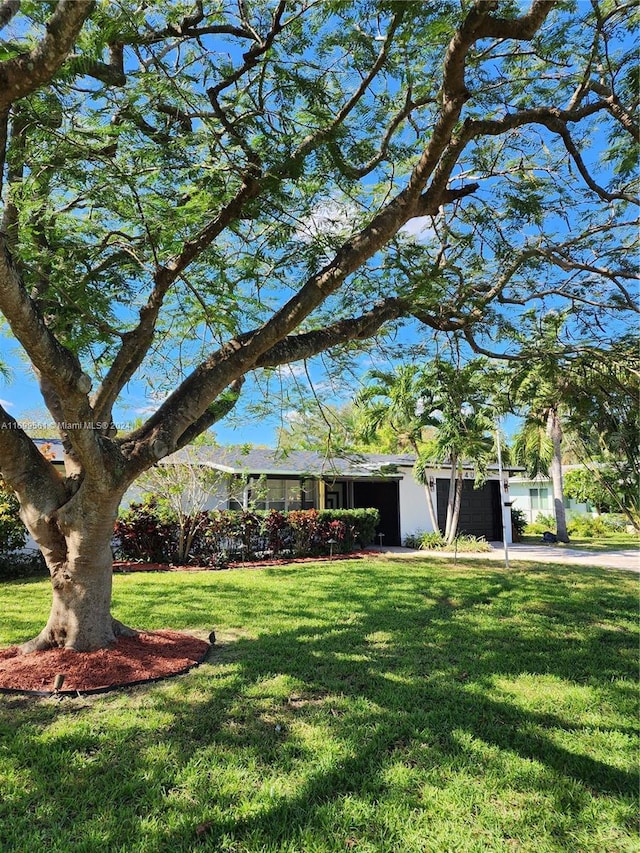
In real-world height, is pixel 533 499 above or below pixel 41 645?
above

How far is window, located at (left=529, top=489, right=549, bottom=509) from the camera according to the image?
31.1 metres

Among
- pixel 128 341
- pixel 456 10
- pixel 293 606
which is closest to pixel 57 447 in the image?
pixel 293 606

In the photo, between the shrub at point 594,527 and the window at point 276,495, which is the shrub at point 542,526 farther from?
the window at point 276,495

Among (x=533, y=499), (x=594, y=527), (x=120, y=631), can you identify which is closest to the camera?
(x=120, y=631)

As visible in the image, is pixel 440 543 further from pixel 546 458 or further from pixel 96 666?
pixel 96 666

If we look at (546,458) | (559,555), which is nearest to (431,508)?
(559,555)

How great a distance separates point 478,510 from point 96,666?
1923 centimetres

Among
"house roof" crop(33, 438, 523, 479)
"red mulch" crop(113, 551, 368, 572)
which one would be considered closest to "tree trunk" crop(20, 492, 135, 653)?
"house roof" crop(33, 438, 523, 479)

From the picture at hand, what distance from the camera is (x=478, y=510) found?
858 inches

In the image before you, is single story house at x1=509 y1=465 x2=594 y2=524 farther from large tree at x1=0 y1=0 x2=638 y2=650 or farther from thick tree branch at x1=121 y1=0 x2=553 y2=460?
thick tree branch at x1=121 y1=0 x2=553 y2=460

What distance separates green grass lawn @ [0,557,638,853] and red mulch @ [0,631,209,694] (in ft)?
0.66

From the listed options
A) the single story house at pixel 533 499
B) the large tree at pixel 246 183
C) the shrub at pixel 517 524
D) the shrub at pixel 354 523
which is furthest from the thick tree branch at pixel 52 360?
the single story house at pixel 533 499

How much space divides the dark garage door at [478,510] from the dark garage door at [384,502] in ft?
6.87

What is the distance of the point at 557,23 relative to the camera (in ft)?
15.9
